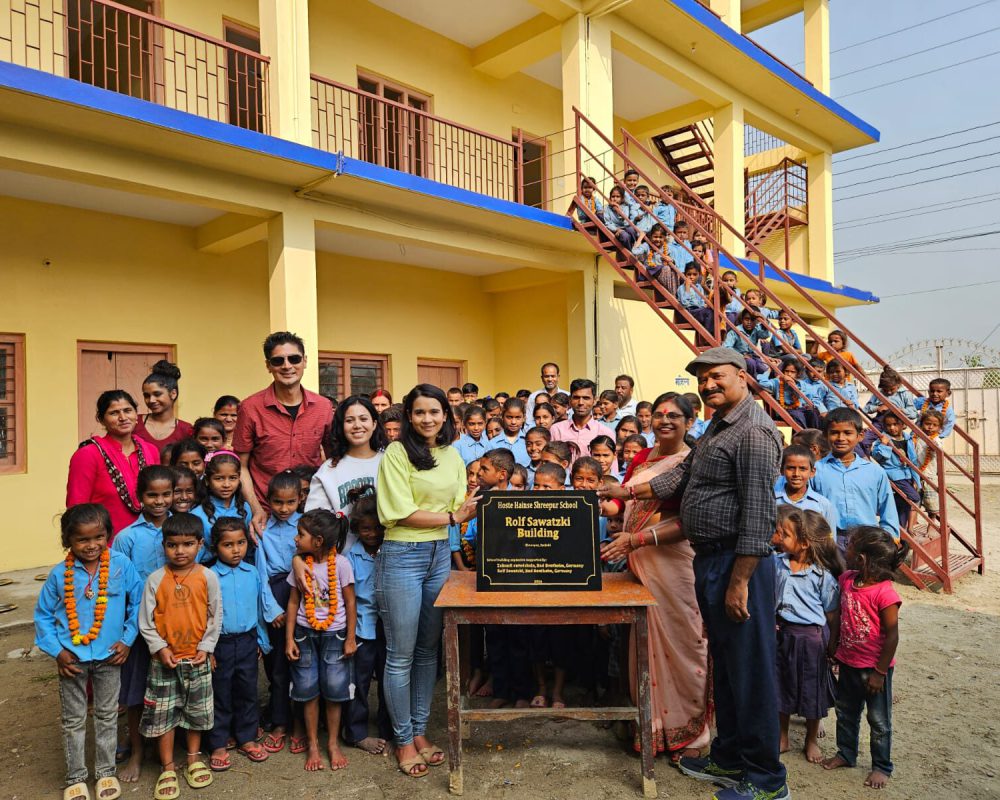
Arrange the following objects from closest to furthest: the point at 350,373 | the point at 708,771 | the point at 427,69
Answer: the point at 708,771 < the point at 350,373 < the point at 427,69

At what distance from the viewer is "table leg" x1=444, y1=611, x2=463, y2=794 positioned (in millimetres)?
3061

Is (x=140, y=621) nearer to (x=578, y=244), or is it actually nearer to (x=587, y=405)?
(x=587, y=405)

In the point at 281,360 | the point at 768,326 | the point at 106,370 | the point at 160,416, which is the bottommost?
the point at 160,416

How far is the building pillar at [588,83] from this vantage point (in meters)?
9.99

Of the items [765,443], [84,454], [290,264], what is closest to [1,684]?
[84,454]

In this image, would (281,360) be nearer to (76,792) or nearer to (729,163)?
(76,792)

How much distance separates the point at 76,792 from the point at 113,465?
1560 mm

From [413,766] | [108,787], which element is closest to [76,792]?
[108,787]

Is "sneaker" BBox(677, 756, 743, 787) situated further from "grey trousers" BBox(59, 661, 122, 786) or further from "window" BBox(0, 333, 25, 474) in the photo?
"window" BBox(0, 333, 25, 474)

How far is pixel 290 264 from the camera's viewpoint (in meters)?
7.23

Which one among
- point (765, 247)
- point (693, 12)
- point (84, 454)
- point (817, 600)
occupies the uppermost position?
point (693, 12)

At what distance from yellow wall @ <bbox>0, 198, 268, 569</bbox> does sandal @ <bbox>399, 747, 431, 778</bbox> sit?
5.48m

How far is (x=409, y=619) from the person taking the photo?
10.7ft

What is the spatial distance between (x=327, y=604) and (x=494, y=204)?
6105mm
